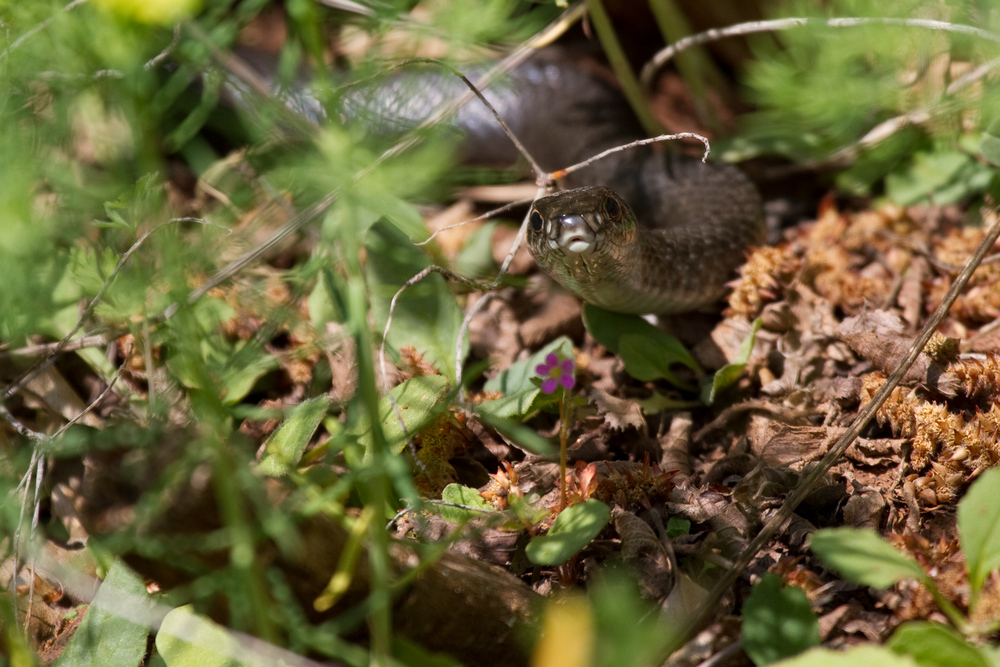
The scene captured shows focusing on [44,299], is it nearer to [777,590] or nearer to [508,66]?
[508,66]

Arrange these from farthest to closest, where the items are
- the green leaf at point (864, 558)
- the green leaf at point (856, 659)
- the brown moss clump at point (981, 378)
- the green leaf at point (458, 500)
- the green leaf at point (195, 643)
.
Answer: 1. the brown moss clump at point (981, 378)
2. the green leaf at point (458, 500)
3. the green leaf at point (195, 643)
4. the green leaf at point (864, 558)
5. the green leaf at point (856, 659)

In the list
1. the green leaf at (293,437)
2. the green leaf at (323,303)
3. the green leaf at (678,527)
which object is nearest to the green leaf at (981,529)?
the green leaf at (678,527)

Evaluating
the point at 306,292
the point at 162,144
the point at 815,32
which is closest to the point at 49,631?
the point at 306,292

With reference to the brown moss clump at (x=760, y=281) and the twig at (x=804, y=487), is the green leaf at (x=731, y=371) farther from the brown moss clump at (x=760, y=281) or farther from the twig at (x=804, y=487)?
the twig at (x=804, y=487)

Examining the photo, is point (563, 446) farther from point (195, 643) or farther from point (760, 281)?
point (760, 281)

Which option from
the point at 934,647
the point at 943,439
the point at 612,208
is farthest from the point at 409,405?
the point at 943,439
